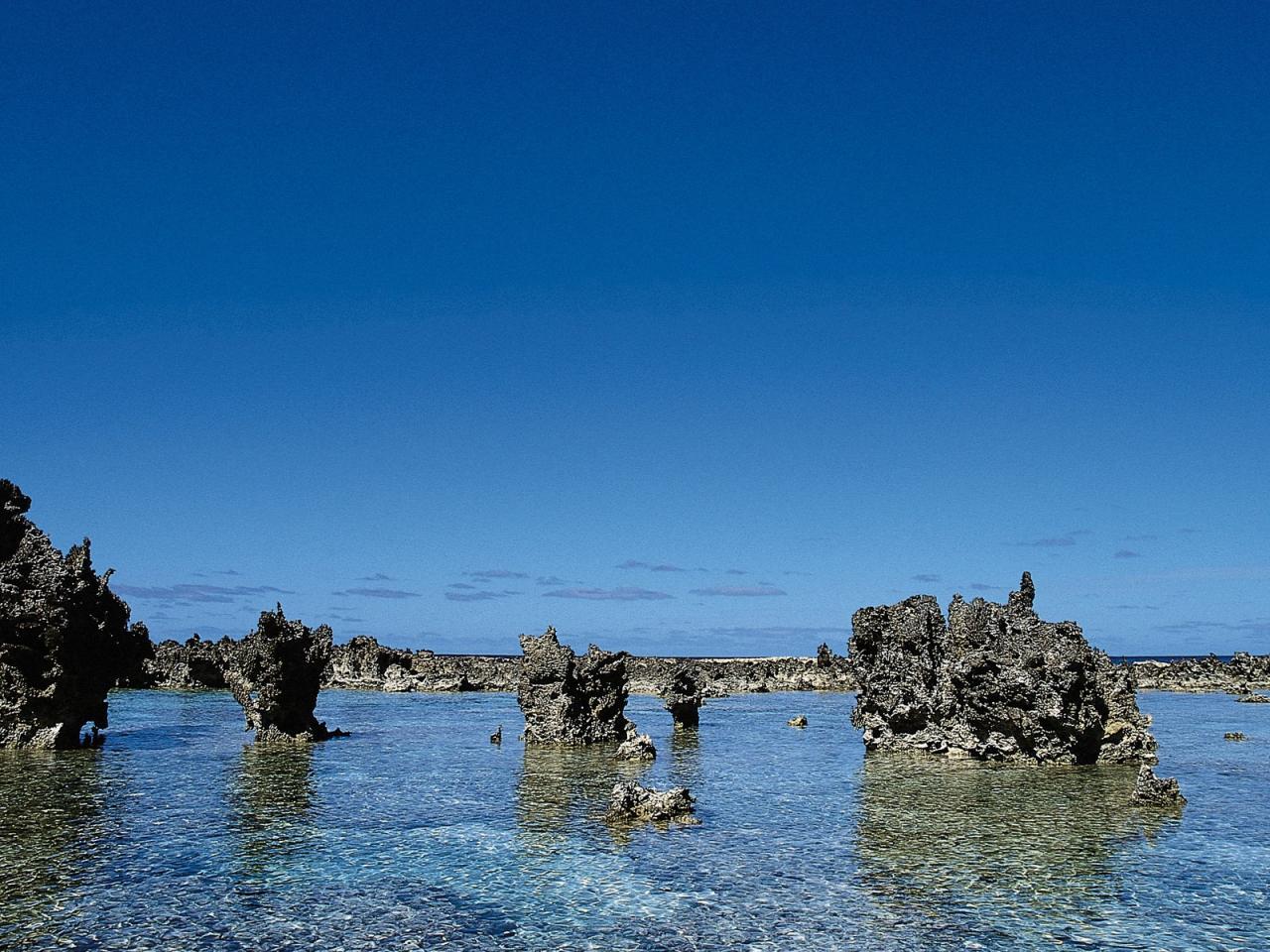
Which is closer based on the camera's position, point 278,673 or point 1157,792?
point 1157,792

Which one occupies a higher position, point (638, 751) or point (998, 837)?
point (638, 751)

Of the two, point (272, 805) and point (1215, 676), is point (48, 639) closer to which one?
point (272, 805)

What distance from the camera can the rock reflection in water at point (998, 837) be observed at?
57.7ft

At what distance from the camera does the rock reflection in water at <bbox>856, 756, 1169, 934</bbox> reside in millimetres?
17578

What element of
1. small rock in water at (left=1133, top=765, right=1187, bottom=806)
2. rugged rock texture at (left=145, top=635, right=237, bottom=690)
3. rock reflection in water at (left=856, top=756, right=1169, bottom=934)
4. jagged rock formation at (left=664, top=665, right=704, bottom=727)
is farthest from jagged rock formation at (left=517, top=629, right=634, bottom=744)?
rugged rock texture at (left=145, top=635, right=237, bottom=690)

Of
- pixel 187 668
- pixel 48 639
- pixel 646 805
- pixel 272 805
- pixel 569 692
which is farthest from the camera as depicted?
pixel 187 668

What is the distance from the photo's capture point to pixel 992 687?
36094 mm

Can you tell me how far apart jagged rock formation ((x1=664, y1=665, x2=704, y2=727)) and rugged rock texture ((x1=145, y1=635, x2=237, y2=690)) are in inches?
1960

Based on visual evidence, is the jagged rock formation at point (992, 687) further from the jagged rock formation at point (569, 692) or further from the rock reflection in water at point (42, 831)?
the rock reflection in water at point (42, 831)

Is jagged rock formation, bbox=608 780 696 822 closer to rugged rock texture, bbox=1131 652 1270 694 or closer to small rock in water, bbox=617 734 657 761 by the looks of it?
small rock in water, bbox=617 734 657 761

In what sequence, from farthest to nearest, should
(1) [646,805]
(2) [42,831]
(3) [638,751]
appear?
(3) [638,751]
(1) [646,805]
(2) [42,831]

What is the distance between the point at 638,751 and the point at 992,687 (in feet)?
43.6

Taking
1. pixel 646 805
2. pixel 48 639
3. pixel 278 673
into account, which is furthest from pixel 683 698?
pixel 48 639

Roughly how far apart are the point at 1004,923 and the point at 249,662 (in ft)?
107
